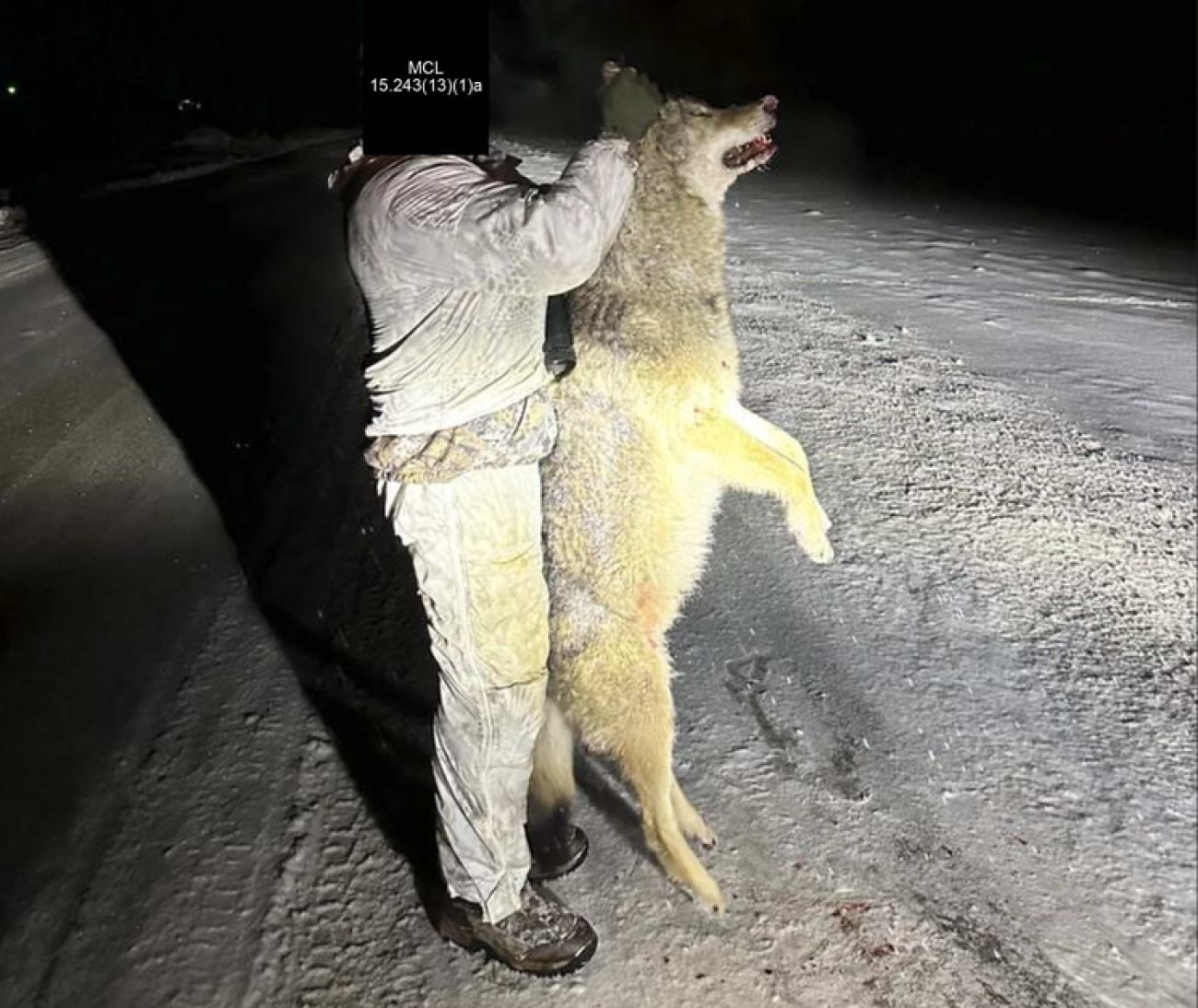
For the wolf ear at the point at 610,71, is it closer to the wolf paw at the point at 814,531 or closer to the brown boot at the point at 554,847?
the wolf paw at the point at 814,531

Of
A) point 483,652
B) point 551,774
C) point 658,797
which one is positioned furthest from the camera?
point 551,774

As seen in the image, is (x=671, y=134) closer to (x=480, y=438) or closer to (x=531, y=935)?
(x=480, y=438)

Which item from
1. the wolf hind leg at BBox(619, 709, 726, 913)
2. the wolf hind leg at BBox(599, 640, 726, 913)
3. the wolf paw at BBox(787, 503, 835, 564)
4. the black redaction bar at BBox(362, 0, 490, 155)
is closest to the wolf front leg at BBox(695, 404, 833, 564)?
the wolf paw at BBox(787, 503, 835, 564)

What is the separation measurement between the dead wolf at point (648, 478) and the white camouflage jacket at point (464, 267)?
251 mm

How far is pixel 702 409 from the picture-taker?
5.43 ft

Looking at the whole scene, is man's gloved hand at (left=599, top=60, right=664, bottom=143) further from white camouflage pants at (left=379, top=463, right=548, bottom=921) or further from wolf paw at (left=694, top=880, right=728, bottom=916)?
wolf paw at (left=694, top=880, right=728, bottom=916)

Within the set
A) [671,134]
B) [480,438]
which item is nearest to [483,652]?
[480,438]

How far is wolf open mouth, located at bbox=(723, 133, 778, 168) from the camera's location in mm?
1329

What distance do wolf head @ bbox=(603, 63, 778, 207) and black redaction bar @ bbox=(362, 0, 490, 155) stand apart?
20 centimetres

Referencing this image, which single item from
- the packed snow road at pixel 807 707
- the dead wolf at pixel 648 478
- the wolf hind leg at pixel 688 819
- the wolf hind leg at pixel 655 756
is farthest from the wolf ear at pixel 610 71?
the wolf hind leg at pixel 688 819

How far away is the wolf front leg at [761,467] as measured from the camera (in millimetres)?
1663

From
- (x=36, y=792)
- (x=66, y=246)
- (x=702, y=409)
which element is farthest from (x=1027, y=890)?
(x=66, y=246)

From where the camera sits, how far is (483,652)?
148cm

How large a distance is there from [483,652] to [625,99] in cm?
78
